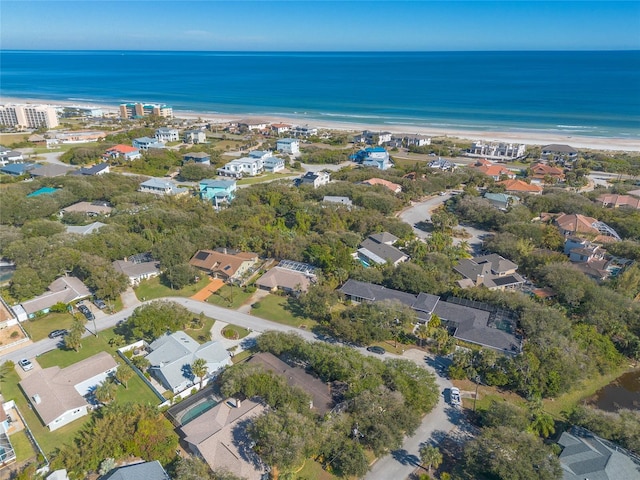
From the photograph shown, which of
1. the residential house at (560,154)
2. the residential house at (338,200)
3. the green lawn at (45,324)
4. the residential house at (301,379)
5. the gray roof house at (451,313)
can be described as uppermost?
the residential house at (560,154)

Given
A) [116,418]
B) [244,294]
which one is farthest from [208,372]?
[244,294]

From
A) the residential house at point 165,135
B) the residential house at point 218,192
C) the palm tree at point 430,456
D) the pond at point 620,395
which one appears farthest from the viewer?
the residential house at point 165,135

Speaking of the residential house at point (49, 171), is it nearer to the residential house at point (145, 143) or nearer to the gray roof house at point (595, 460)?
the residential house at point (145, 143)

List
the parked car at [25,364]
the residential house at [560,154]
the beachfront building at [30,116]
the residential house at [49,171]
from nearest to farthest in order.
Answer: the parked car at [25,364]
the residential house at [49,171]
the residential house at [560,154]
the beachfront building at [30,116]

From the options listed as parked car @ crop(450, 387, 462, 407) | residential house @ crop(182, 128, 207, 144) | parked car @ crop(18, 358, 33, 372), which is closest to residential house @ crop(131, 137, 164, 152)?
residential house @ crop(182, 128, 207, 144)

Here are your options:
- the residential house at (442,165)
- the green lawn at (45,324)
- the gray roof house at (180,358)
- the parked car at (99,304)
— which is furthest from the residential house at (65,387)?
the residential house at (442,165)

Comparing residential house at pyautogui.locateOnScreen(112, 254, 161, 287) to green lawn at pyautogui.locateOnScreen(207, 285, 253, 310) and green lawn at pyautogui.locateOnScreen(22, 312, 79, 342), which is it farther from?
green lawn at pyautogui.locateOnScreen(207, 285, 253, 310)

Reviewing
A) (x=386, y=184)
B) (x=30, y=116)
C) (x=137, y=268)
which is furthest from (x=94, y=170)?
(x=30, y=116)

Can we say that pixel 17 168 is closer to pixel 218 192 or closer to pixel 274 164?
pixel 218 192
